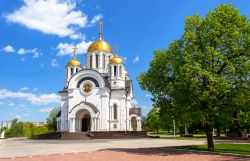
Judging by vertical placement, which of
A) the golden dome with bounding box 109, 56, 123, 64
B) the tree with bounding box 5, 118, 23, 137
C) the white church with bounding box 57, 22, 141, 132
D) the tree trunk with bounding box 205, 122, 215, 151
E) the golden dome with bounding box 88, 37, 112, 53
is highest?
the golden dome with bounding box 88, 37, 112, 53

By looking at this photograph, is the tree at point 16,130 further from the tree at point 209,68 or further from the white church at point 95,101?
the tree at point 209,68

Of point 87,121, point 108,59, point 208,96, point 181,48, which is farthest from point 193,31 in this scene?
point 108,59

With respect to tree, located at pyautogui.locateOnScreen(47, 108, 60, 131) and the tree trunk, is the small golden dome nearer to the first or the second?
tree, located at pyautogui.locateOnScreen(47, 108, 60, 131)

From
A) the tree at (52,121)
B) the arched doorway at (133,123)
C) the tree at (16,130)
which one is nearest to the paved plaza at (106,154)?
the arched doorway at (133,123)

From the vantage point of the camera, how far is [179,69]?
2103 centimetres

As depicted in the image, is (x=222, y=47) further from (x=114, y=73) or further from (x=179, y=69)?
(x=114, y=73)

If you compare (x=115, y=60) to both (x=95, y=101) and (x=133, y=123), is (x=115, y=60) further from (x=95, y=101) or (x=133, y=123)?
(x=133, y=123)

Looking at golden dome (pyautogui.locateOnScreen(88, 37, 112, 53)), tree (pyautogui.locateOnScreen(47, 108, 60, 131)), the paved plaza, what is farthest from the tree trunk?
tree (pyautogui.locateOnScreen(47, 108, 60, 131))

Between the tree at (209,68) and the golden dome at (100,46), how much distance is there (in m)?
40.1

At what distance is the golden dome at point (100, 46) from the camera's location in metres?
61.9

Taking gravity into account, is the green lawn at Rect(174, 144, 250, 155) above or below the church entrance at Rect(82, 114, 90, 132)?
below

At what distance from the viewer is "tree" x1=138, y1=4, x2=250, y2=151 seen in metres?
20.0

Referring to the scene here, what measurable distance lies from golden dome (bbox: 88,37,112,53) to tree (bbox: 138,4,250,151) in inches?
1579

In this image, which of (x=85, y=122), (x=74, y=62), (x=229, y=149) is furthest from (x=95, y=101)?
(x=229, y=149)
